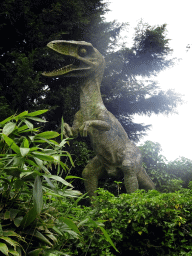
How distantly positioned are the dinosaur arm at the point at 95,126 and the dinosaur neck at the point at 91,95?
14.6 inches

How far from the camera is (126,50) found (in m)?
6.44

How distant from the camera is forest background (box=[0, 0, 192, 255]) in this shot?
14.6 ft

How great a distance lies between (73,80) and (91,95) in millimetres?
415

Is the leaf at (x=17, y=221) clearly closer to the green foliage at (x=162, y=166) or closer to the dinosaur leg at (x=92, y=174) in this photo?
the dinosaur leg at (x=92, y=174)

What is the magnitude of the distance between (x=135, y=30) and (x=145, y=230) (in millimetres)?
5527

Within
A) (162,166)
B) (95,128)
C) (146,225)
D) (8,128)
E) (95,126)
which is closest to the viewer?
(8,128)

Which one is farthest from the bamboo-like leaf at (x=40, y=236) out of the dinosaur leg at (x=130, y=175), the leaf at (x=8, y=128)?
the dinosaur leg at (x=130, y=175)

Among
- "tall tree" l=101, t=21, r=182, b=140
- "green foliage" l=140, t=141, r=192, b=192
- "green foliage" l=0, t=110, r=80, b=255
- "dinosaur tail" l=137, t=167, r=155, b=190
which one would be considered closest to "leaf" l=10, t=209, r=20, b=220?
"green foliage" l=0, t=110, r=80, b=255

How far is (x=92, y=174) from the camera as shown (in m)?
3.72

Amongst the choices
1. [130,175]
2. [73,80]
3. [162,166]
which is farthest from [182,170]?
[73,80]

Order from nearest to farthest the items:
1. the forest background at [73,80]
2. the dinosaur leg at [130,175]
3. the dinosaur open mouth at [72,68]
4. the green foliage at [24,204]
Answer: the green foliage at [24,204] → the dinosaur leg at [130,175] → the dinosaur open mouth at [72,68] → the forest background at [73,80]

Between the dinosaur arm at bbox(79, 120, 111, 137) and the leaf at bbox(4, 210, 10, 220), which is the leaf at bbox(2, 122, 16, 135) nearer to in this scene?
the leaf at bbox(4, 210, 10, 220)

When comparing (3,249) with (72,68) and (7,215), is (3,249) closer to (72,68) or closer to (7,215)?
(7,215)

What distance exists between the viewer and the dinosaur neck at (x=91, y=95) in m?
3.56
